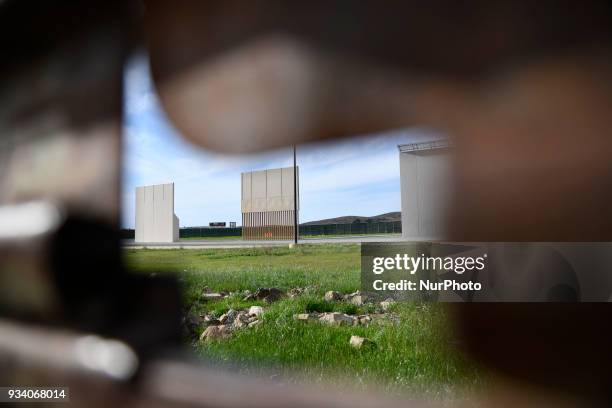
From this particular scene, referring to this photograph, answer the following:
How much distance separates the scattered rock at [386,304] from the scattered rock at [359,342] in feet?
0.29

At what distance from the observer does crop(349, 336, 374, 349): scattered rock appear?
2.98 ft

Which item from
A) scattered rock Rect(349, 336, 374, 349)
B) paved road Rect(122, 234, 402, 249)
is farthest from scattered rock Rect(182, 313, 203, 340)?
scattered rock Rect(349, 336, 374, 349)

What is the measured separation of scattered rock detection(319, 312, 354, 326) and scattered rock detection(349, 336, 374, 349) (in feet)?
0.30

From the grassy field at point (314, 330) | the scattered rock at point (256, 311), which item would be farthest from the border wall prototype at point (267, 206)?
the scattered rock at point (256, 311)

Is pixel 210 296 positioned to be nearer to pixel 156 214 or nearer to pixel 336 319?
pixel 156 214

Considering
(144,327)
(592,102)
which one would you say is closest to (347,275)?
(144,327)

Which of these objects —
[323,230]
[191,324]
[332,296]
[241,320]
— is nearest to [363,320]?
[332,296]

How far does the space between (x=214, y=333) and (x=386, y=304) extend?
0.54 meters

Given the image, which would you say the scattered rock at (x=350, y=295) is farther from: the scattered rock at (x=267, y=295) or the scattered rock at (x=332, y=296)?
the scattered rock at (x=267, y=295)

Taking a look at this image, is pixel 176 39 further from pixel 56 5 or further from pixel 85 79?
pixel 56 5

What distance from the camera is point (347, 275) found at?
1082mm

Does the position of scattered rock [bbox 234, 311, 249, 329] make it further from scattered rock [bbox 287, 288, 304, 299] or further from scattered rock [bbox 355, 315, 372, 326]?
scattered rock [bbox 355, 315, 372, 326]

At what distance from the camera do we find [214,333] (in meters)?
1.10

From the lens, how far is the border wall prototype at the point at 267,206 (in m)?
1.05
